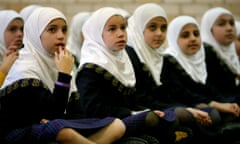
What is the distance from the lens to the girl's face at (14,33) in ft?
11.1

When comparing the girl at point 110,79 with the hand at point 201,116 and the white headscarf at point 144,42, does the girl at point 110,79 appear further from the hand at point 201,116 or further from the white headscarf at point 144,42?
the hand at point 201,116

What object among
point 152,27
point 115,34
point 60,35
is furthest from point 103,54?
point 152,27

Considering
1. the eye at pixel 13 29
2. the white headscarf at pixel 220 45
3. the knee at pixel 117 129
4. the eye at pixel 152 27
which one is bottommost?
the knee at pixel 117 129

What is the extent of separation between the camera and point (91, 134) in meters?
2.65

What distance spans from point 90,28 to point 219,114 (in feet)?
3.89

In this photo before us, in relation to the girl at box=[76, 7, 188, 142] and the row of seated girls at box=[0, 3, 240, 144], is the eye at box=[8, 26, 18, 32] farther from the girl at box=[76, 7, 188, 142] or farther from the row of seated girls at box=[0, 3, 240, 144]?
the girl at box=[76, 7, 188, 142]

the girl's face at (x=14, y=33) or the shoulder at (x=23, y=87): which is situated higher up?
the girl's face at (x=14, y=33)

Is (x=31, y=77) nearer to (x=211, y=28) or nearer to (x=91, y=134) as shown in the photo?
(x=91, y=134)

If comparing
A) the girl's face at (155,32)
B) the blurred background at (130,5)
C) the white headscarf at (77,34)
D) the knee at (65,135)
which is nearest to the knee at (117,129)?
the knee at (65,135)

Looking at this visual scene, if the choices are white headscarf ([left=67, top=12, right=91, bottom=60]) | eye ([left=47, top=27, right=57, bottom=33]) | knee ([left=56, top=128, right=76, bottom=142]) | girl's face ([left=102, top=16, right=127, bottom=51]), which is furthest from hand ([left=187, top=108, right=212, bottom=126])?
white headscarf ([left=67, top=12, right=91, bottom=60])

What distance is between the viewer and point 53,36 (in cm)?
292

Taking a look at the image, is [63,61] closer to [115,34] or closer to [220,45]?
[115,34]

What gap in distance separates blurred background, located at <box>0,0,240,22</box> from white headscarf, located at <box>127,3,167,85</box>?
6.01 feet

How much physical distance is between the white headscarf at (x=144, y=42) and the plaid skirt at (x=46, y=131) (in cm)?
110
